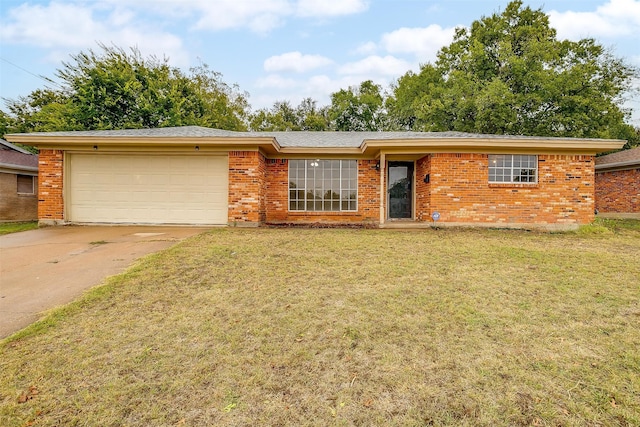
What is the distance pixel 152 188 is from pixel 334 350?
863 centimetres

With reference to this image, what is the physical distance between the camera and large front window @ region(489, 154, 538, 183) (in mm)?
8852

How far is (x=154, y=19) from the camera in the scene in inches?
514

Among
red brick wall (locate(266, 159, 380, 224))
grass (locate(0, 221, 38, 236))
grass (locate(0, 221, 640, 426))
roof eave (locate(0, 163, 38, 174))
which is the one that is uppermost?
roof eave (locate(0, 163, 38, 174))

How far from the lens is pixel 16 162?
1089 cm

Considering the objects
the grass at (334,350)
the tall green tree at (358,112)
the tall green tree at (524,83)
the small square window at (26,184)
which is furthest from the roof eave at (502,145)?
the tall green tree at (358,112)

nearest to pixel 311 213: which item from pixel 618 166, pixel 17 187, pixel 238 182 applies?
pixel 238 182

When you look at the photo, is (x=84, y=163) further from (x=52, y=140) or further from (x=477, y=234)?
(x=477, y=234)

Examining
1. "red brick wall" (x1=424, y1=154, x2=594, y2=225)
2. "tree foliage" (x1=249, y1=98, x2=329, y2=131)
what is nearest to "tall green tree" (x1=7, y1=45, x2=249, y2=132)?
"tree foliage" (x1=249, y1=98, x2=329, y2=131)

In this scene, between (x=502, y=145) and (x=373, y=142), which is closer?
(x=502, y=145)

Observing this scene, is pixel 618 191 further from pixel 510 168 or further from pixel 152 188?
pixel 152 188

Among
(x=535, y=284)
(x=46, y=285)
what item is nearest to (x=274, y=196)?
(x=46, y=285)

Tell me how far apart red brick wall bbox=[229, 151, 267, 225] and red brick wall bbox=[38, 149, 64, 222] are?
493 centimetres

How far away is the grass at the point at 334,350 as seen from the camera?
1.64 meters

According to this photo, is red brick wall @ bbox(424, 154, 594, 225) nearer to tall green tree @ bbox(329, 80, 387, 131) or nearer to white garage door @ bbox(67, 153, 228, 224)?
white garage door @ bbox(67, 153, 228, 224)
